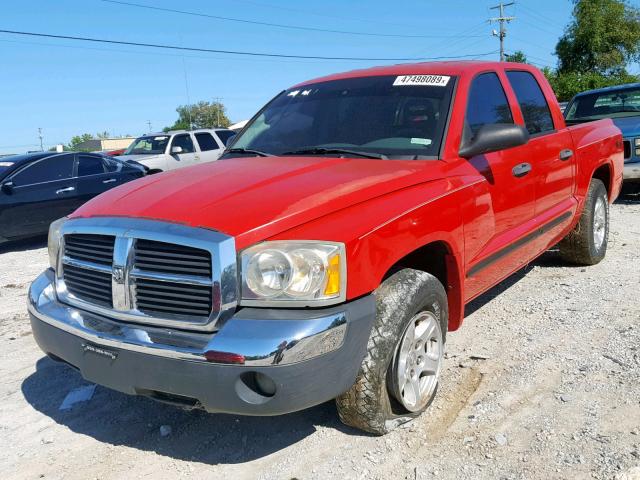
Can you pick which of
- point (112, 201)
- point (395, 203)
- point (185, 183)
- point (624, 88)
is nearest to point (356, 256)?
point (395, 203)

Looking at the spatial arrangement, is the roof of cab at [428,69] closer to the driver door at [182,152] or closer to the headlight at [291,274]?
the headlight at [291,274]

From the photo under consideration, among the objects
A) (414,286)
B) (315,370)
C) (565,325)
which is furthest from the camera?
(565,325)

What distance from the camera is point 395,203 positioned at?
9.49 feet

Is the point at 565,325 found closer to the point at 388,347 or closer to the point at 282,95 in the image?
the point at 388,347

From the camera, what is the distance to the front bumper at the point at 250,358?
239 centimetres

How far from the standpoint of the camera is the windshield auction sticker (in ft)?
12.6

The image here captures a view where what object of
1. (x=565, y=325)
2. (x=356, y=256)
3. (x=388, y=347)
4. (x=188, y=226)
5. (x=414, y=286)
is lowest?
(x=565, y=325)

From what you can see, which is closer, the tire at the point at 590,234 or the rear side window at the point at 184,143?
the tire at the point at 590,234

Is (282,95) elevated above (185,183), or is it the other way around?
(282,95)

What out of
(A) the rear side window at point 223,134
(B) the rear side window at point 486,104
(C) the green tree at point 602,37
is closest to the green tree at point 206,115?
(C) the green tree at point 602,37

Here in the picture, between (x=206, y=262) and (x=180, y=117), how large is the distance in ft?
315

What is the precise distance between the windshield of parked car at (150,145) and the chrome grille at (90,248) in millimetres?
12110

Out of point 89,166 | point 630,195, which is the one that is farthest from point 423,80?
point 630,195

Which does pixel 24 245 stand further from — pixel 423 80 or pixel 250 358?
pixel 250 358
